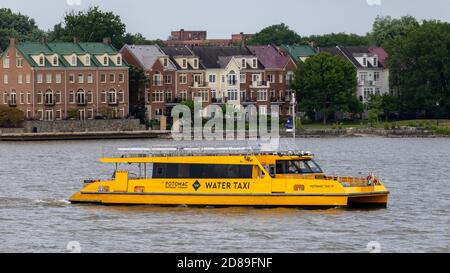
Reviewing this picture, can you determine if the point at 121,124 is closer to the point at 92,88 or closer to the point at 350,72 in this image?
the point at 92,88

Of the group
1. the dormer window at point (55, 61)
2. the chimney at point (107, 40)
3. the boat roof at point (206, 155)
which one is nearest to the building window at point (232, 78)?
the chimney at point (107, 40)

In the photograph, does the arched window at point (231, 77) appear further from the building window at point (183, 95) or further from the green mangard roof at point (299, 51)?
the green mangard roof at point (299, 51)

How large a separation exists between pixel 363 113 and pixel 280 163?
87556mm

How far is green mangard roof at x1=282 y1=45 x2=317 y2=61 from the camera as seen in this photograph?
138 meters

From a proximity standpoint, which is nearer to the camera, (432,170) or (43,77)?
(432,170)

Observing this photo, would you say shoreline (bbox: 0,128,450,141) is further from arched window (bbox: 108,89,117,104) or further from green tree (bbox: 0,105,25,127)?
arched window (bbox: 108,89,117,104)

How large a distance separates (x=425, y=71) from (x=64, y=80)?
32.3 metres

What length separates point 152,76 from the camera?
12738 cm

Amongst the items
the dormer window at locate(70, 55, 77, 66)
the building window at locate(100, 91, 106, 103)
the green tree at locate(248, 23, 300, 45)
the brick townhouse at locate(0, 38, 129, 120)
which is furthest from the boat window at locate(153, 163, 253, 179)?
the green tree at locate(248, 23, 300, 45)

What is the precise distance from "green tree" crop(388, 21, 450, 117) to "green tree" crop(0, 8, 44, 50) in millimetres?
47185

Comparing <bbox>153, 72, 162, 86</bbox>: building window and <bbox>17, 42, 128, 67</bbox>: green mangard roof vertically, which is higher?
<bbox>17, 42, 128, 67</bbox>: green mangard roof

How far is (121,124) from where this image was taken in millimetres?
119500

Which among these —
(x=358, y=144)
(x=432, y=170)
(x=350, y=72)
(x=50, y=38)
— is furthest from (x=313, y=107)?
(x=432, y=170)

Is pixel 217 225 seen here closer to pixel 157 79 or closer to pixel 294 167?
pixel 294 167
